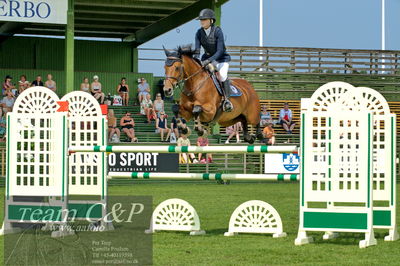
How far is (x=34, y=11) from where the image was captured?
24234 mm

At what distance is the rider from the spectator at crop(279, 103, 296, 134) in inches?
638

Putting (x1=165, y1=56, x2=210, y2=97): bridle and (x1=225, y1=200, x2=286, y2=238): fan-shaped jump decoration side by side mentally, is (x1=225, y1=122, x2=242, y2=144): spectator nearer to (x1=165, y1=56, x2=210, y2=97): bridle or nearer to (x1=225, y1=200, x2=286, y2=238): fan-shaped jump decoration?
(x1=165, y1=56, x2=210, y2=97): bridle

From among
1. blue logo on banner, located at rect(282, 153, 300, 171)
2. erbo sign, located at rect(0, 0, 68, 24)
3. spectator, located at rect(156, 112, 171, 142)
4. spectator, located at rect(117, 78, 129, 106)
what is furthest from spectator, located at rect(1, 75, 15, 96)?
blue logo on banner, located at rect(282, 153, 300, 171)

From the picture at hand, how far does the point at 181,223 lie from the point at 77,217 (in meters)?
1.53

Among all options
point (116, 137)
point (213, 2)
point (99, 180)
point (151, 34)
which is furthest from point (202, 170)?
point (99, 180)

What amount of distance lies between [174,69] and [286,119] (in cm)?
1718

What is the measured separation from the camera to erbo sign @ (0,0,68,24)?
24.0 m

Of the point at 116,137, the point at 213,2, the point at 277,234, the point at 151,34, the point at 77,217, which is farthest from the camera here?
the point at 151,34

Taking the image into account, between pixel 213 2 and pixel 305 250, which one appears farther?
pixel 213 2

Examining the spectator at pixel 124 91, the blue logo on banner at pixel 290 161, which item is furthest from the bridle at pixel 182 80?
the spectator at pixel 124 91

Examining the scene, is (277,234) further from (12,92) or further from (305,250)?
(12,92)

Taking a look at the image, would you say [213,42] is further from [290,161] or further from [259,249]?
[290,161]

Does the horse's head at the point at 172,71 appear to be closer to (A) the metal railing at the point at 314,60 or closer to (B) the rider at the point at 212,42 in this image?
(B) the rider at the point at 212,42

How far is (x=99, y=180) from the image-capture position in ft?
36.9
